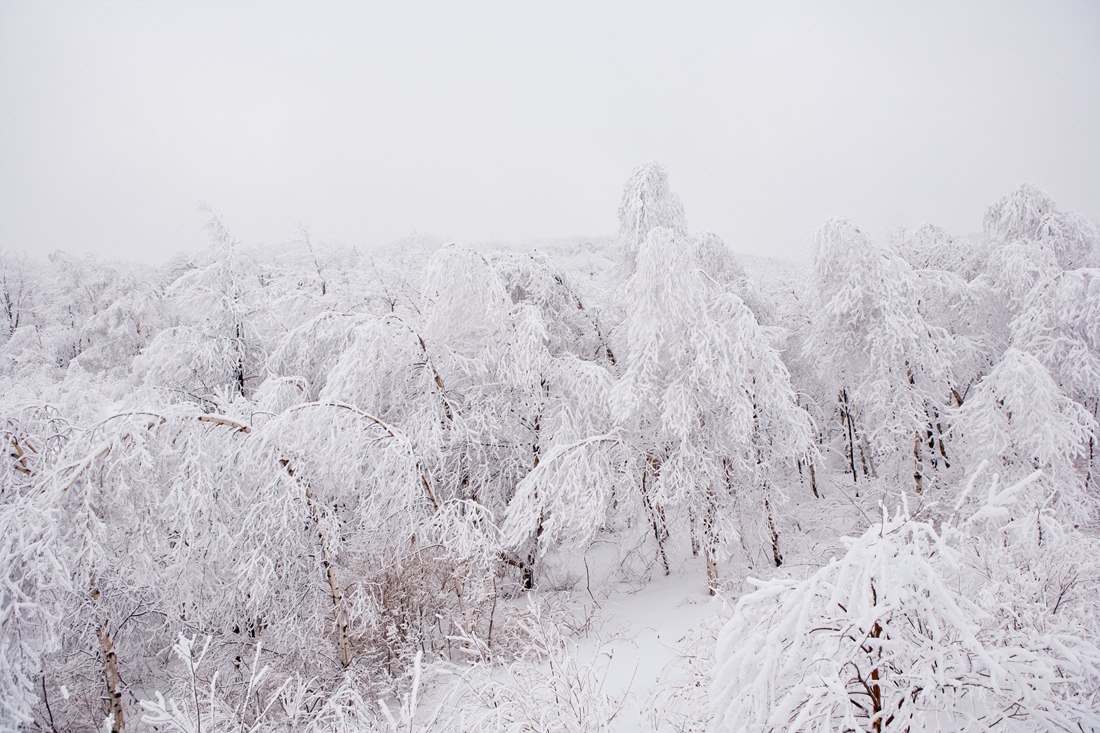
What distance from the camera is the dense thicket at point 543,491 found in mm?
2221

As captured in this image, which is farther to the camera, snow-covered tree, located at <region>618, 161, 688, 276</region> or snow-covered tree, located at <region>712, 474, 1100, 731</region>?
snow-covered tree, located at <region>618, 161, 688, 276</region>

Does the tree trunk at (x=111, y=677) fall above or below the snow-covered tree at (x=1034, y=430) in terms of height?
below

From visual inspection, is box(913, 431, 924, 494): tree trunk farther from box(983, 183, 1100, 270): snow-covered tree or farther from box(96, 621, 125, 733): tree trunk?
box(96, 621, 125, 733): tree trunk

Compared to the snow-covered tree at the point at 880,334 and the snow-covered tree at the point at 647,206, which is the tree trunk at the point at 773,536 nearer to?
Answer: the snow-covered tree at the point at 880,334

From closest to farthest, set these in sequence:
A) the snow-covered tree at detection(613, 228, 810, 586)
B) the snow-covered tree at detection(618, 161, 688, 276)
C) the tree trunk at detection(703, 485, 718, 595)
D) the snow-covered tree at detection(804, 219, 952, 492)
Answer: the snow-covered tree at detection(613, 228, 810, 586) < the tree trunk at detection(703, 485, 718, 595) < the snow-covered tree at detection(804, 219, 952, 492) < the snow-covered tree at detection(618, 161, 688, 276)

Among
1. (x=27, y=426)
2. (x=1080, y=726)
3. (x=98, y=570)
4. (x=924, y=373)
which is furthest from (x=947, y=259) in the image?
(x=27, y=426)

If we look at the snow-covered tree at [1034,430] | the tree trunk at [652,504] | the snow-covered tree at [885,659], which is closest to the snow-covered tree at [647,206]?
the tree trunk at [652,504]

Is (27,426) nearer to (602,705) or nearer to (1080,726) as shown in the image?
(602,705)

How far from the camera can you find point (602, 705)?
3.88 metres

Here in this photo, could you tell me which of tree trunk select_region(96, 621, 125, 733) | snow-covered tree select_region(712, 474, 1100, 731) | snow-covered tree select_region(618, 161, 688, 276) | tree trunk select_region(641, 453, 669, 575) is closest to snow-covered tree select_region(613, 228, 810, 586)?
tree trunk select_region(641, 453, 669, 575)

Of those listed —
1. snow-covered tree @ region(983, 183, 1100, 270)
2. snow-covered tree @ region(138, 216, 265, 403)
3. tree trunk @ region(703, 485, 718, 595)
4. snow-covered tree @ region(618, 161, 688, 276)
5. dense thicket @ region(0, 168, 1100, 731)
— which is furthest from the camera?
snow-covered tree @ region(983, 183, 1100, 270)

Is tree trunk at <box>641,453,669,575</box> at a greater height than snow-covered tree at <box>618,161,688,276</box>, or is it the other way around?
snow-covered tree at <box>618,161,688,276</box>

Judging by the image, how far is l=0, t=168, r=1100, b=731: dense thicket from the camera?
2.22 metres

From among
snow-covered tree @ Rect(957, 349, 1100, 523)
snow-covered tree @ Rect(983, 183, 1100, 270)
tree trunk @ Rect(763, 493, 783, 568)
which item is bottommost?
tree trunk @ Rect(763, 493, 783, 568)
